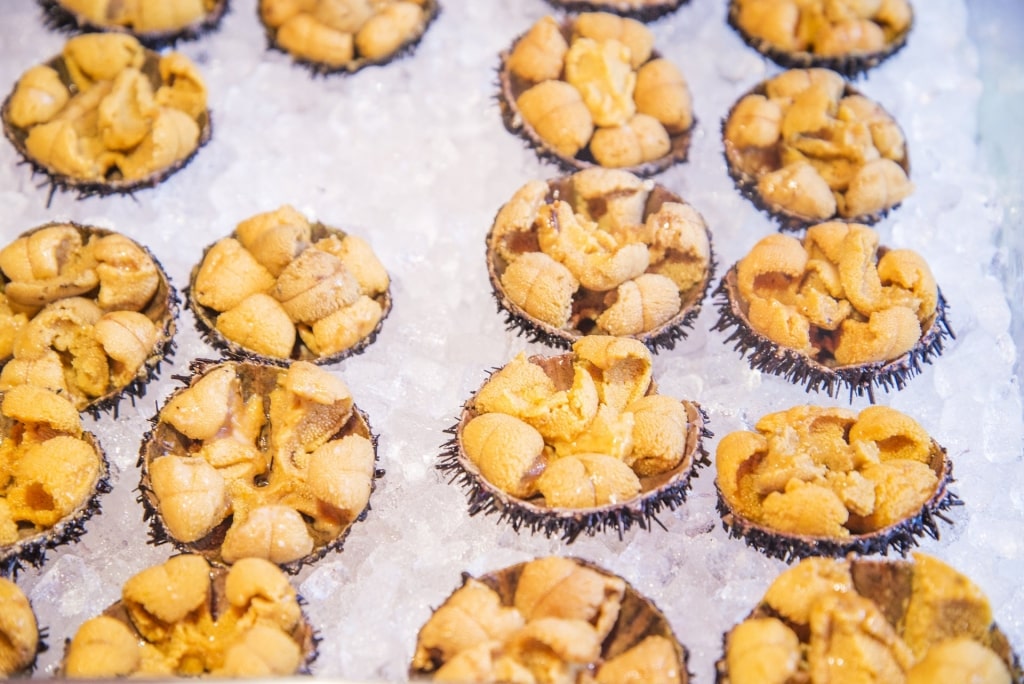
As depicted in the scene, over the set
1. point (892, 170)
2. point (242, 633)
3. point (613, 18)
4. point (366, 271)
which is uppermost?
point (613, 18)

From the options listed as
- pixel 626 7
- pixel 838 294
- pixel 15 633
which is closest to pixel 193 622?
pixel 15 633

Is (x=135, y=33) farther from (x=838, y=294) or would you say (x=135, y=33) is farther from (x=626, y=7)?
(x=838, y=294)

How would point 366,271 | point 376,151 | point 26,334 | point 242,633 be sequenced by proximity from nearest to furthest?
1. point 242,633
2. point 26,334
3. point 366,271
4. point 376,151

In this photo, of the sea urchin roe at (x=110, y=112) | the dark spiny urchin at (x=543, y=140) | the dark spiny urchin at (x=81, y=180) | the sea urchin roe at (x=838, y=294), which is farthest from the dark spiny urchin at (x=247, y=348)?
the sea urchin roe at (x=838, y=294)

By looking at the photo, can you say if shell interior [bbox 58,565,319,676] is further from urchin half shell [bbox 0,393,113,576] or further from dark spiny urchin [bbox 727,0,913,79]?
dark spiny urchin [bbox 727,0,913,79]

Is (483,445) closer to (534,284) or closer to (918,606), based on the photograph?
(534,284)

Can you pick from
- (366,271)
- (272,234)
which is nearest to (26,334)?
(272,234)

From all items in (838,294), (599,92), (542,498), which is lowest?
(542,498)
